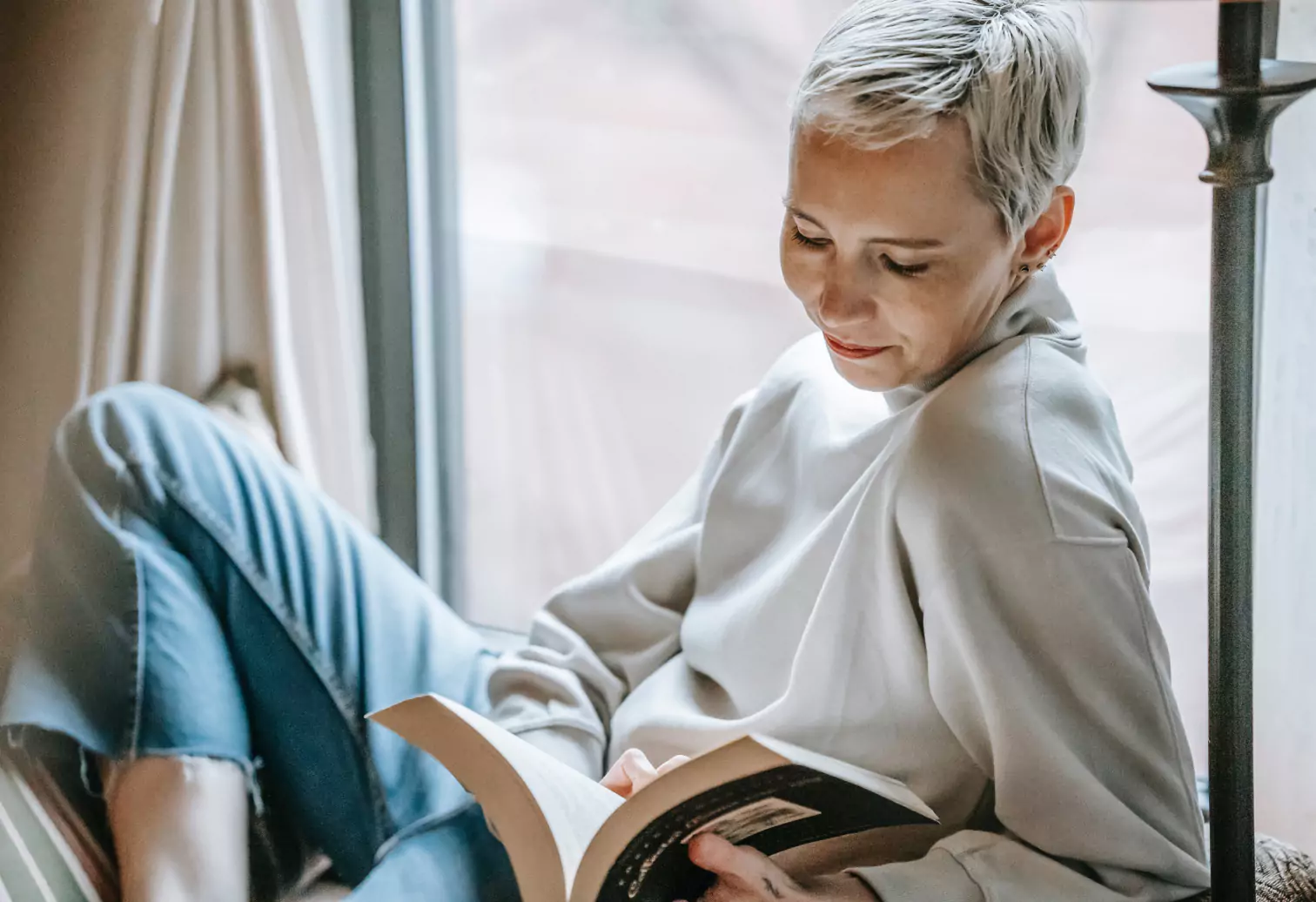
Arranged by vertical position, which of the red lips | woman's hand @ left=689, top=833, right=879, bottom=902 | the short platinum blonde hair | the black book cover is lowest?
woman's hand @ left=689, top=833, right=879, bottom=902

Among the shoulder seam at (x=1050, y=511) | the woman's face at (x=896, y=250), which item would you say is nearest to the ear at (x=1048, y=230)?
the woman's face at (x=896, y=250)

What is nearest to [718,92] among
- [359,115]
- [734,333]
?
[734,333]

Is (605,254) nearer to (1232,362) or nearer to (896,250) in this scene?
(896,250)

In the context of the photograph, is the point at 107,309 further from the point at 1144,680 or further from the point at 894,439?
the point at 1144,680

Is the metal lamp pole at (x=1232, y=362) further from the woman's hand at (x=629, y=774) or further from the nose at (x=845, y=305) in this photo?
the woman's hand at (x=629, y=774)

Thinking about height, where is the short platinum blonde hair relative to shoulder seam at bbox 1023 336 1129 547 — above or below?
above

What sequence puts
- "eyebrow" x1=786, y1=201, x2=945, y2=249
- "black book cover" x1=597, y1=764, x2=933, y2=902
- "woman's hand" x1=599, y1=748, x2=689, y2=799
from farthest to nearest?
"woman's hand" x1=599, y1=748, x2=689, y2=799, "eyebrow" x1=786, y1=201, x2=945, y2=249, "black book cover" x1=597, y1=764, x2=933, y2=902

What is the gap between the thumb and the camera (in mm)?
934

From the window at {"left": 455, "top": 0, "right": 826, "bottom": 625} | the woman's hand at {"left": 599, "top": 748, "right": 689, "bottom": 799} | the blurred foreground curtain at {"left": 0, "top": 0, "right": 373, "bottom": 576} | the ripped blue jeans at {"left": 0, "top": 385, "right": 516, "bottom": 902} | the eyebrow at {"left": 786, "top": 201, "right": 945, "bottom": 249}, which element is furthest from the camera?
the window at {"left": 455, "top": 0, "right": 826, "bottom": 625}

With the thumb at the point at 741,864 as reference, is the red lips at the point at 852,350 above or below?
above

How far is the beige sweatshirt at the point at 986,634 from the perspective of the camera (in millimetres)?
945

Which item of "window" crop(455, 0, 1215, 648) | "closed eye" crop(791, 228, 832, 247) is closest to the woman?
"closed eye" crop(791, 228, 832, 247)

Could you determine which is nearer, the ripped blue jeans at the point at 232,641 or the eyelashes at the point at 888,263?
the eyelashes at the point at 888,263

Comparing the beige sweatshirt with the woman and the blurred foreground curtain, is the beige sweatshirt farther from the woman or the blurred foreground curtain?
the blurred foreground curtain
